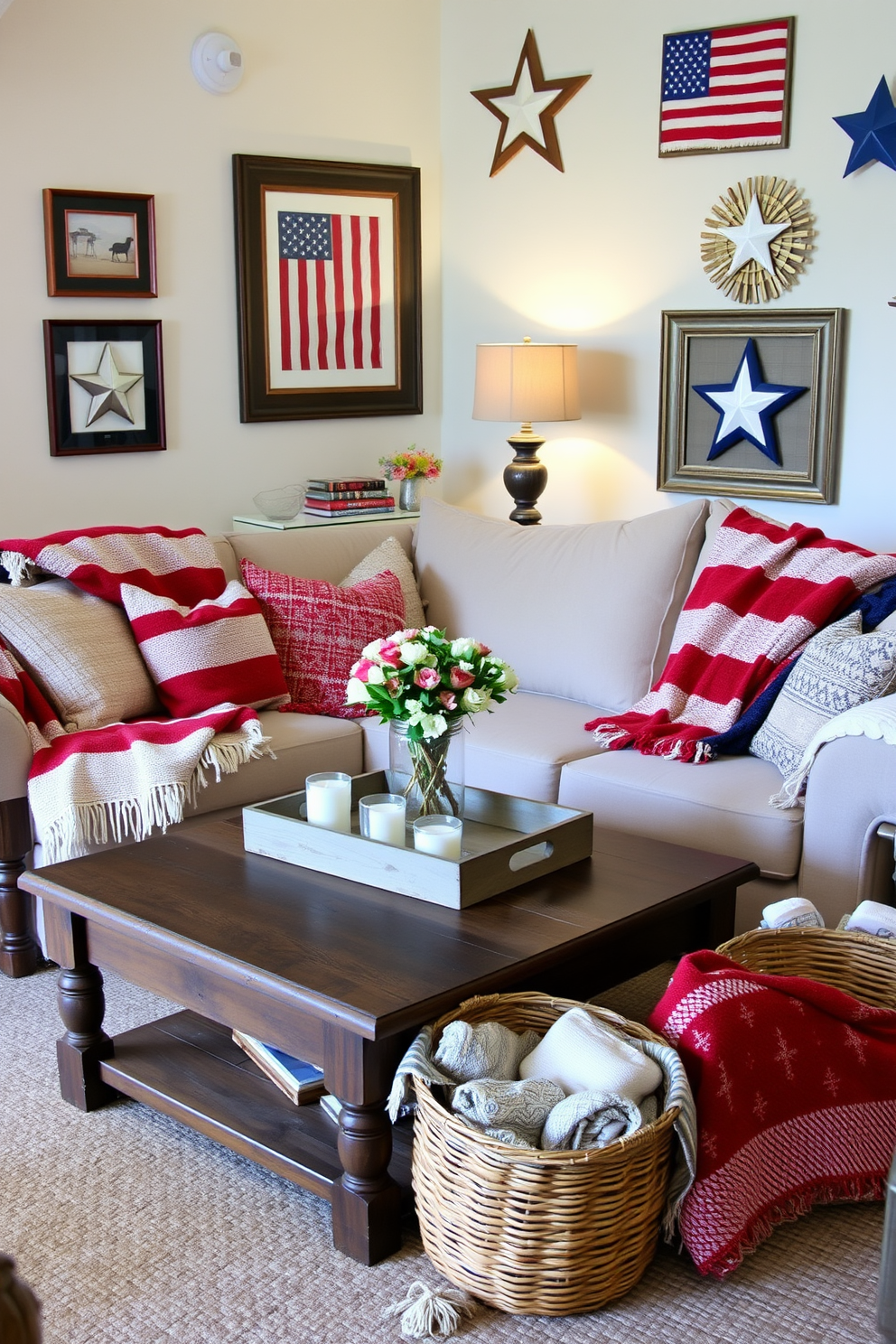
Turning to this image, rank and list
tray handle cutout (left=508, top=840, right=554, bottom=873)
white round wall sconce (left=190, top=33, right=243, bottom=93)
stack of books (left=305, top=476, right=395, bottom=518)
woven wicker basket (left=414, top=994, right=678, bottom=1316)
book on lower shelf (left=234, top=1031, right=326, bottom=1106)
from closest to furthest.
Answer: woven wicker basket (left=414, top=994, right=678, bottom=1316)
book on lower shelf (left=234, top=1031, right=326, bottom=1106)
tray handle cutout (left=508, top=840, right=554, bottom=873)
white round wall sconce (left=190, top=33, right=243, bottom=93)
stack of books (left=305, top=476, right=395, bottom=518)

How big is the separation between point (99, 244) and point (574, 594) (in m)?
2.02

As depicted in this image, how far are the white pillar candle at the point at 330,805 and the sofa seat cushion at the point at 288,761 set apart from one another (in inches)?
26.3

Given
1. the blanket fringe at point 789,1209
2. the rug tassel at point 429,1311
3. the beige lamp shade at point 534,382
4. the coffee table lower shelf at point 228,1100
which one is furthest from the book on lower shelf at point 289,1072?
the beige lamp shade at point 534,382

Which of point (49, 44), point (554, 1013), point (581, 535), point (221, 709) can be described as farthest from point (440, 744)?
point (49, 44)

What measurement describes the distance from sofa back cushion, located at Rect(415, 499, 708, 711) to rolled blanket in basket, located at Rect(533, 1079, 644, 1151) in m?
1.75

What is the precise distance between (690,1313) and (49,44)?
396 cm

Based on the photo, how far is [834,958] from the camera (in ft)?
7.71

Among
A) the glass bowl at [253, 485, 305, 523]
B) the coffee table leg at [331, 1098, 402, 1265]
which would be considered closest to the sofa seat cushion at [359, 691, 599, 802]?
the coffee table leg at [331, 1098, 402, 1265]

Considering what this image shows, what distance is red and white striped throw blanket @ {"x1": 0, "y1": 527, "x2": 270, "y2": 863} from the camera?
2891mm

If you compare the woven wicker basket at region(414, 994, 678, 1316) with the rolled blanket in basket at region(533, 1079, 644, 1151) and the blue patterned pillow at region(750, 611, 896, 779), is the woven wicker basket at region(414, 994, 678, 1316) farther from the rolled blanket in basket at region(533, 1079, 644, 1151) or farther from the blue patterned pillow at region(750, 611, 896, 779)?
the blue patterned pillow at region(750, 611, 896, 779)

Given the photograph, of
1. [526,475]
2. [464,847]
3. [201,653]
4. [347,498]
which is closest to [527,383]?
[526,475]

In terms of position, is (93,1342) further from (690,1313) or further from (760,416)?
(760,416)

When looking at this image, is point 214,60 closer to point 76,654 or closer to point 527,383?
point 527,383

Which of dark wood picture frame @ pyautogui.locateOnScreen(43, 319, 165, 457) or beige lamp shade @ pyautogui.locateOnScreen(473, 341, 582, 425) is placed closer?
dark wood picture frame @ pyautogui.locateOnScreen(43, 319, 165, 457)
